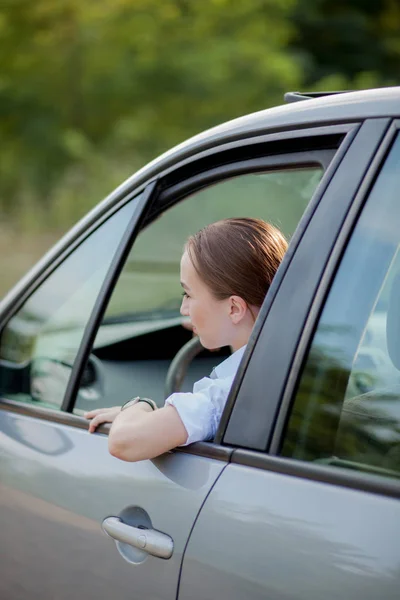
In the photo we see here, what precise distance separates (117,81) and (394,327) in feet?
33.8

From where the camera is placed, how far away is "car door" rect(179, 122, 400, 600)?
1.56 m

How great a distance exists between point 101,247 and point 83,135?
33.6 feet

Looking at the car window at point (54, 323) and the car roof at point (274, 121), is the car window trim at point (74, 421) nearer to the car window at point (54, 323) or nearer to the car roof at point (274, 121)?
the car window at point (54, 323)

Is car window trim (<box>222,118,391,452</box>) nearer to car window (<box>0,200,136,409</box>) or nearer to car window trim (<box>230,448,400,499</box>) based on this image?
car window trim (<box>230,448,400,499</box>)

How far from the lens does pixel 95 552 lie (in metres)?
1.94

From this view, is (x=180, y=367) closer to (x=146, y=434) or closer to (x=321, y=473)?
(x=146, y=434)

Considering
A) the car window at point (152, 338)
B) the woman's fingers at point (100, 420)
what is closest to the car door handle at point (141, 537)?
the woman's fingers at point (100, 420)

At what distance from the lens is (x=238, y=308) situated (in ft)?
6.68

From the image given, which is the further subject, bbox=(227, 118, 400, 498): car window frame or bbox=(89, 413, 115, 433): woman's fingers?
bbox=(89, 413, 115, 433): woman's fingers

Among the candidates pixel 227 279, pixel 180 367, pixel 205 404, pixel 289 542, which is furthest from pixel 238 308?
pixel 180 367

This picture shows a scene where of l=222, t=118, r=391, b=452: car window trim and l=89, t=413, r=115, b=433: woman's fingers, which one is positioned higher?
l=222, t=118, r=391, b=452: car window trim

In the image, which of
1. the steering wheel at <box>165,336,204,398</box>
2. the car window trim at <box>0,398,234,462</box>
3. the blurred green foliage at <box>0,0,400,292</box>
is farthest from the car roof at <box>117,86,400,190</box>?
the blurred green foliage at <box>0,0,400,292</box>

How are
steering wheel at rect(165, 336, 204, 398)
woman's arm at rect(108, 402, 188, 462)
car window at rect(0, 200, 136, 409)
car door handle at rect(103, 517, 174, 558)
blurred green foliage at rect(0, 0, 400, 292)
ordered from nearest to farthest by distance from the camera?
car door handle at rect(103, 517, 174, 558), woman's arm at rect(108, 402, 188, 462), car window at rect(0, 200, 136, 409), steering wheel at rect(165, 336, 204, 398), blurred green foliage at rect(0, 0, 400, 292)

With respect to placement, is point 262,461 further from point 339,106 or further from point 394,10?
point 394,10
